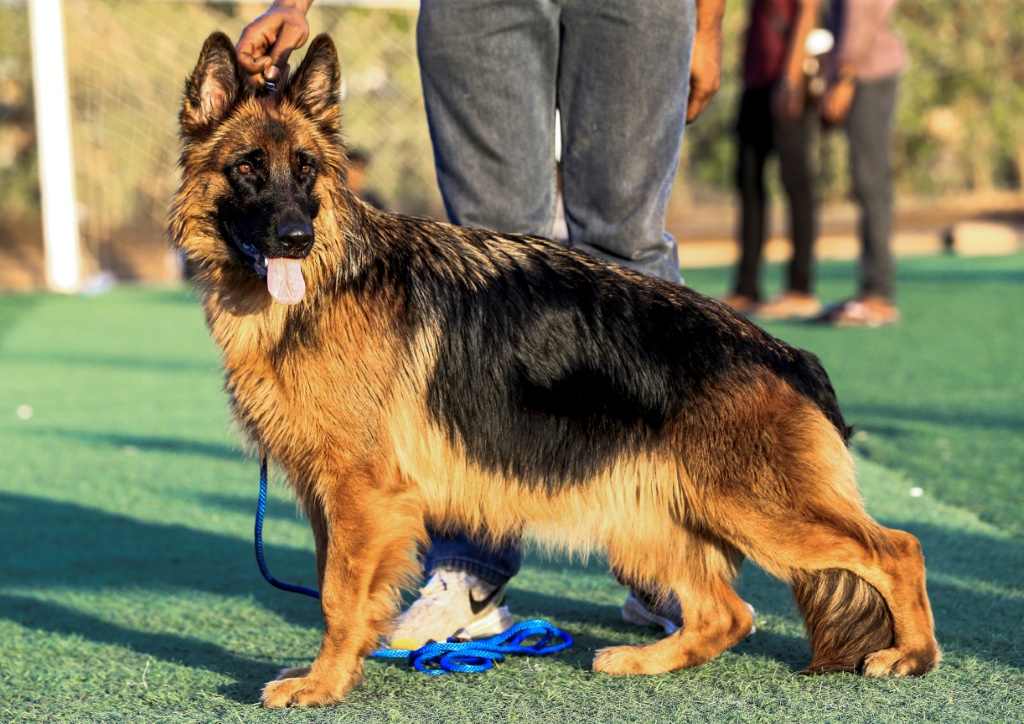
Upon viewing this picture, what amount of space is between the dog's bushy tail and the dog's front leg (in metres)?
1.06

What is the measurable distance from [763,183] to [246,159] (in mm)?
7679

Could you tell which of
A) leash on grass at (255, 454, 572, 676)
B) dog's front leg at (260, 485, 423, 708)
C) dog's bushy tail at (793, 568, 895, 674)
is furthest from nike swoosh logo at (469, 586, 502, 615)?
dog's bushy tail at (793, 568, 895, 674)

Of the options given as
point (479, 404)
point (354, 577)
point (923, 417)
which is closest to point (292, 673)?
point (354, 577)

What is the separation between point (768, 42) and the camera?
9656 mm

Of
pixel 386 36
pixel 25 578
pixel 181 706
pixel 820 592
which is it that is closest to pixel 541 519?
pixel 820 592

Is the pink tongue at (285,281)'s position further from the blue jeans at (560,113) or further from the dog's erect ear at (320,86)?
the blue jeans at (560,113)

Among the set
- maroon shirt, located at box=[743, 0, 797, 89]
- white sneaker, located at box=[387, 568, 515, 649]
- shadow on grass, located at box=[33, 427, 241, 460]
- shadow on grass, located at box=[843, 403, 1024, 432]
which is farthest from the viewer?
maroon shirt, located at box=[743, 0, 797, 89]

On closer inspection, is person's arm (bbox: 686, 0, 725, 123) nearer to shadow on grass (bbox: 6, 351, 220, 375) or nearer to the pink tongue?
the pink tongue

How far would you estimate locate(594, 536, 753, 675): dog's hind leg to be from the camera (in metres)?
3.04

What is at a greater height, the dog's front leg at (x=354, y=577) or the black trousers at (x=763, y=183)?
the black trousers at (x=763, y=183)

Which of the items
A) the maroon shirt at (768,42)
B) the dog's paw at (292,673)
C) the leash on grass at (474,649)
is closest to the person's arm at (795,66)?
the maroon shirt at (768,42)

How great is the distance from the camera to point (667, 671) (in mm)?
3045

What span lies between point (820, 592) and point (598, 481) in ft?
2.03

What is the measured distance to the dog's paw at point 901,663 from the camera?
9.34 feet
